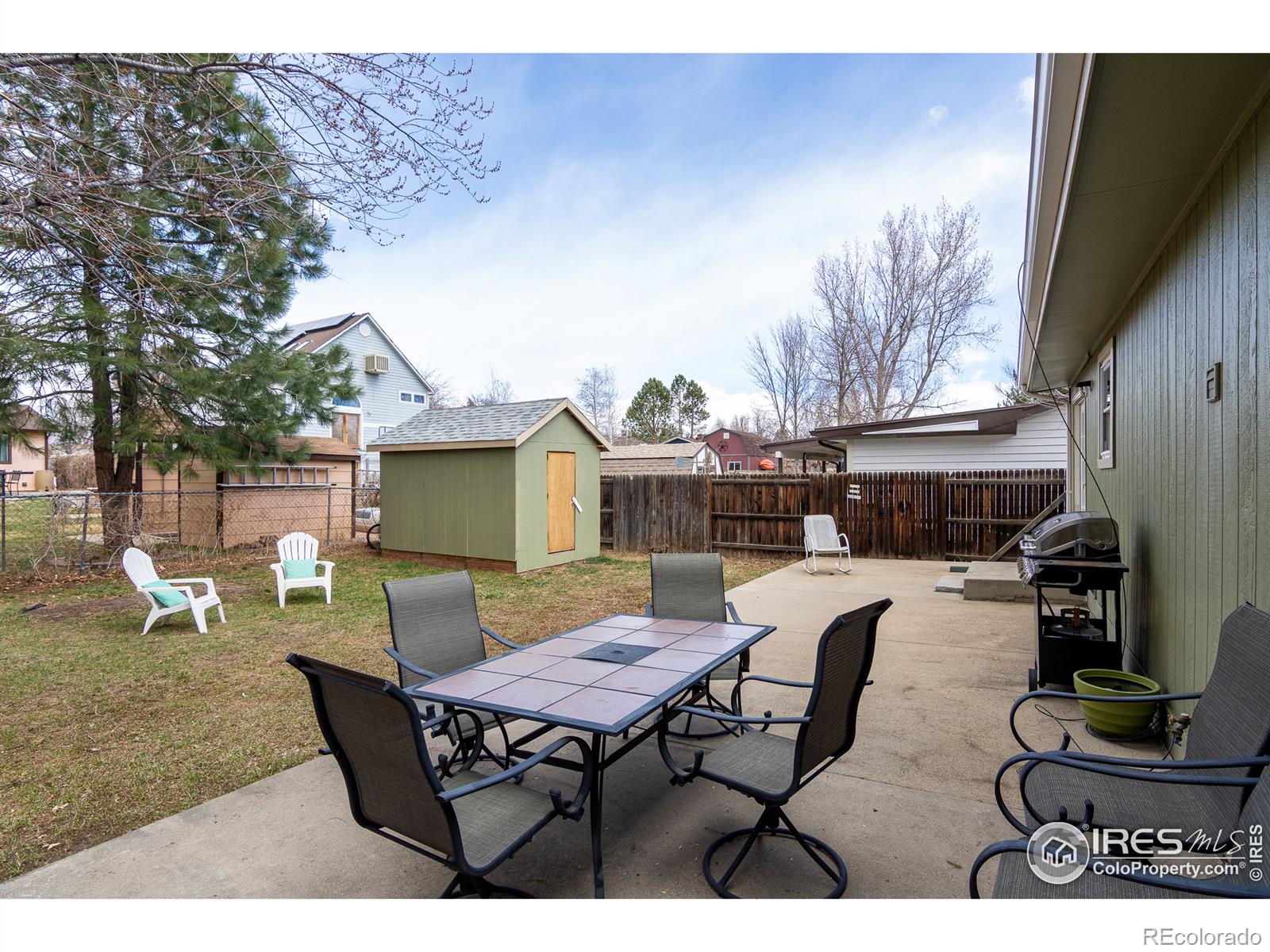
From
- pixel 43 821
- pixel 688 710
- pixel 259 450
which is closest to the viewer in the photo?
pixel 688 710

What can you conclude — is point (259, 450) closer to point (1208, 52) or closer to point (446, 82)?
point (446, 82)

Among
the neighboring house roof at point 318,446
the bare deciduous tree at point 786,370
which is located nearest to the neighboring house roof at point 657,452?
the bare deciduous tree at point 786,370

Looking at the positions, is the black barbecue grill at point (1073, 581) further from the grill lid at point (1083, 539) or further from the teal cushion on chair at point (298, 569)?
the teal cushion on chair at point (298, 569)

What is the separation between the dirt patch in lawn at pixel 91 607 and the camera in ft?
22.4

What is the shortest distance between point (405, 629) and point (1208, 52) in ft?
12.3

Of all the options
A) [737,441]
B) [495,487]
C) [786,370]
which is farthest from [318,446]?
[737,441]

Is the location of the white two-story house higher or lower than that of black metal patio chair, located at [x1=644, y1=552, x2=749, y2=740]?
higher

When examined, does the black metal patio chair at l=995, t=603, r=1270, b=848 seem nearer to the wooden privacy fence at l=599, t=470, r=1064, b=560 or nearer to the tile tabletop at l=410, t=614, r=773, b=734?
the tile tabletop at l=410, t=614, r=773, b=734

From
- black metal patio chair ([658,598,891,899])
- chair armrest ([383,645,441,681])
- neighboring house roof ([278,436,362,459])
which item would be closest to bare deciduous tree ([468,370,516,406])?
neighboring house roof ([278,436,362,459])

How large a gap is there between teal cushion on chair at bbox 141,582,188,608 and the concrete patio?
400 centimetres

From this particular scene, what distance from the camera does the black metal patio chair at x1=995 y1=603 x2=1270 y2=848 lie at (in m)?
1.78

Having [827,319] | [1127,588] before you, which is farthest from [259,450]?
[827,319]

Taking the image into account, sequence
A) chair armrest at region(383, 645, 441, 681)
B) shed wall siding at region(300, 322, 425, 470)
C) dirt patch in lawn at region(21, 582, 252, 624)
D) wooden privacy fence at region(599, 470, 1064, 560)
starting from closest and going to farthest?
chair armrest at region(383, 645, 441, 681) < dirt patch in lawn at region(21, 582, 252, 624) < wooden privacy fence at region(599, 470, 1064, 560) < shed wall siding at region(300, 322, 425, 470)

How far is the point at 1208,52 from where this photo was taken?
1915 mm
